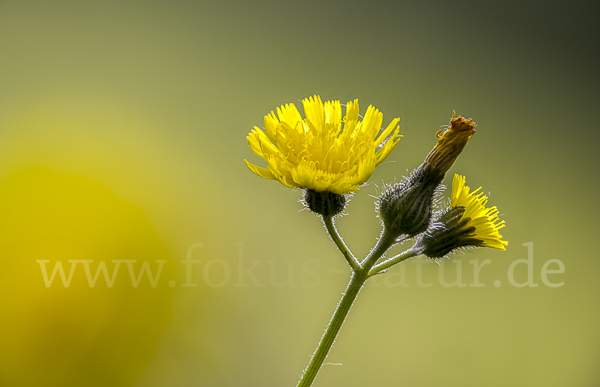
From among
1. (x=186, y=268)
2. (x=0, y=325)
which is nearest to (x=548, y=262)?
(x=186, y=268)

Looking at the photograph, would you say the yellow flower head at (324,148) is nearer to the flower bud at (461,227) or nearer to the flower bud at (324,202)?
the flower bud at (324,202)

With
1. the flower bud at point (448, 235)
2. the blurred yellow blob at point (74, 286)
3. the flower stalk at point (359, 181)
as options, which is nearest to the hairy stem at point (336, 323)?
the flower stalk at point (359, 181)

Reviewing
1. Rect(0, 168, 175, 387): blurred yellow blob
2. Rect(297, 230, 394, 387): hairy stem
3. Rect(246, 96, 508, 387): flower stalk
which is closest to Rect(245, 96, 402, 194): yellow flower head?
Rect(246, 96, 508, 387): flower stalk

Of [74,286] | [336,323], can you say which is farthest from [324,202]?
[74,286]

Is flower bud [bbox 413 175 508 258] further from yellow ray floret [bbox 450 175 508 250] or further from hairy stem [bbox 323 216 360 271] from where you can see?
hairy stem [bbox 323 216 360 271]

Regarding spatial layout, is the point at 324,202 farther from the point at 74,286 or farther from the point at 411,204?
the point at 74,286

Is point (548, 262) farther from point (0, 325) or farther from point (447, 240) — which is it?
point (0, 325)
